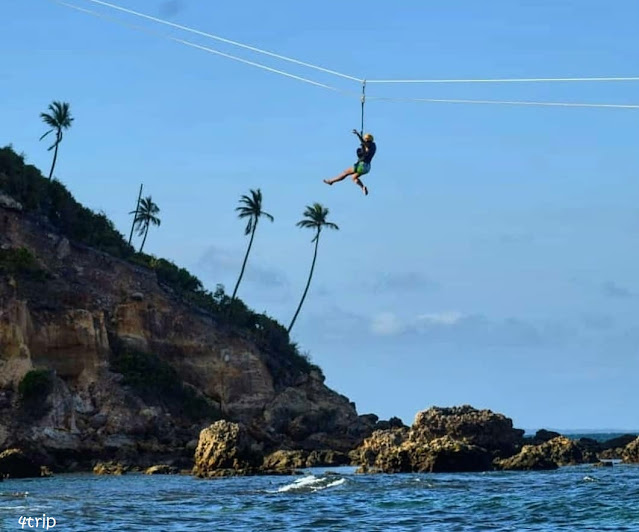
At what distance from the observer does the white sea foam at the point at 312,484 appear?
4394cm

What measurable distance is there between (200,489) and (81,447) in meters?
20.8

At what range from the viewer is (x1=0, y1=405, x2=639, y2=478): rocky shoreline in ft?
177

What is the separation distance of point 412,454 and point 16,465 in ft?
59.2

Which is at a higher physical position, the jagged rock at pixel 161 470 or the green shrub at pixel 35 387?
the green shrub at pixel 35 387

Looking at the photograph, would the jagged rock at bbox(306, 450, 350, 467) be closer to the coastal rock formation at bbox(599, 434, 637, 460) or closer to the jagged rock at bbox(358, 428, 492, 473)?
the jagged rock at bbox(358, 428, 492, 473)

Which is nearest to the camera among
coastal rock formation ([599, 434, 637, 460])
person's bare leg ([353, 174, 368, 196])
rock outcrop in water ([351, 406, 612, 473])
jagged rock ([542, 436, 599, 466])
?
person's bare leg ([353, 174, 368, 196])

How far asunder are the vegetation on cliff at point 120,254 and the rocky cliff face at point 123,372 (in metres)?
1.33

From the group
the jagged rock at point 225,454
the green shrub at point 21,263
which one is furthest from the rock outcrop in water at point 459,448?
the green shrub at point 21,263

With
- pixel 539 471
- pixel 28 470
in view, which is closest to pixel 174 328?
pixel 28 470

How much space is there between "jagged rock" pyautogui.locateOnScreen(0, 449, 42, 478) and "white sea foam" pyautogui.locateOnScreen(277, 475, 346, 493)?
14.1 m

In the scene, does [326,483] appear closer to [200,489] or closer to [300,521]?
[200,489]

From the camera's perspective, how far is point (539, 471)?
56812 millimetres

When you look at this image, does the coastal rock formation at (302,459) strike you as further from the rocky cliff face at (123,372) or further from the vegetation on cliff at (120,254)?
the vegetation on cliff at (120,254)

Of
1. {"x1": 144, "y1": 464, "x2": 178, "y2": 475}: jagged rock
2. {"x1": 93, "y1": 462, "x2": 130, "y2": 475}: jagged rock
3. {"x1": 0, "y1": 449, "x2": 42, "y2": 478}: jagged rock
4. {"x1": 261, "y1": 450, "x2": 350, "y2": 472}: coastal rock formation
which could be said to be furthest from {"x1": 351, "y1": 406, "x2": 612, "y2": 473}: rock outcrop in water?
{"x1": 0, "y1": 449, "x2": 42, "y2": 478}: jagged rock
